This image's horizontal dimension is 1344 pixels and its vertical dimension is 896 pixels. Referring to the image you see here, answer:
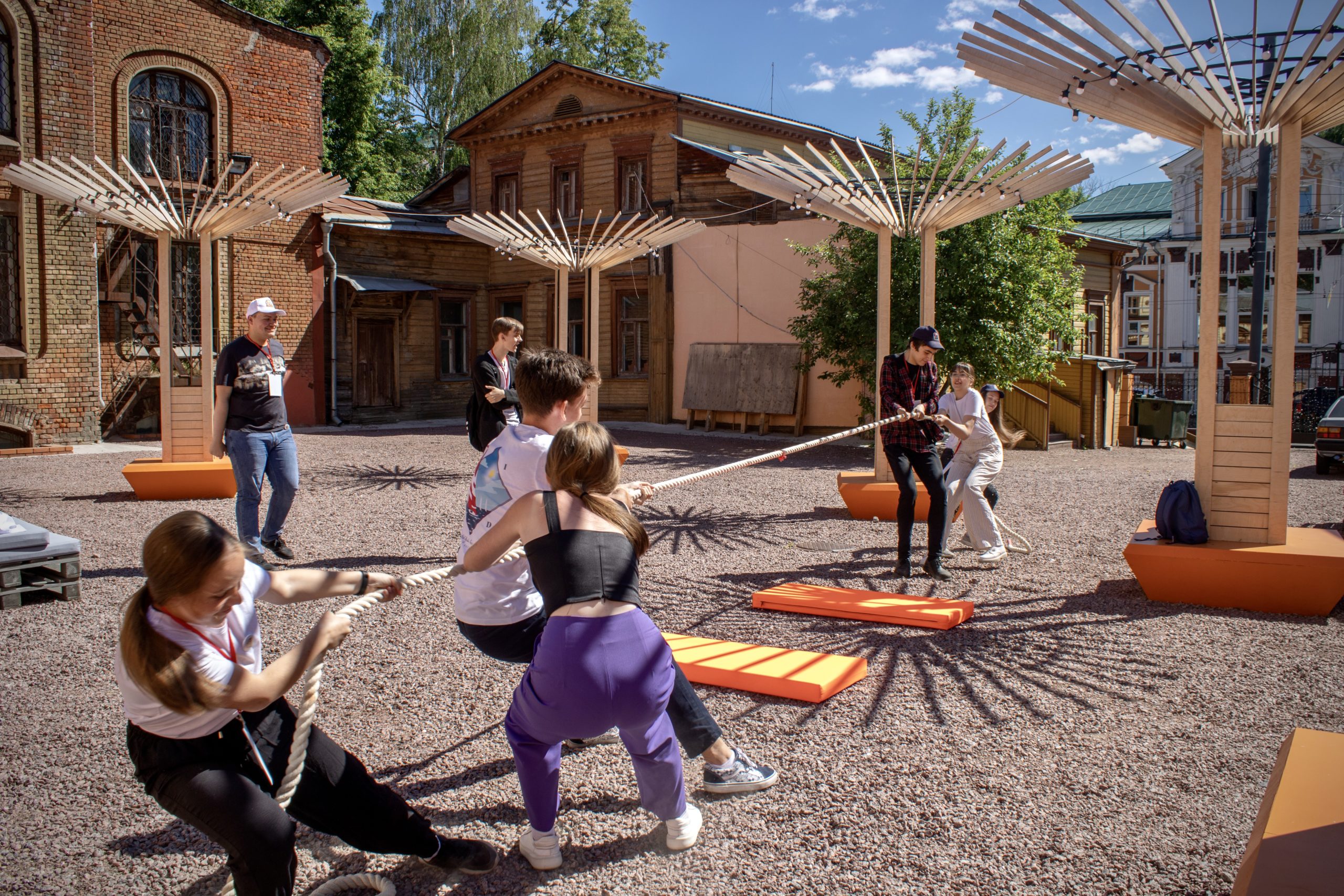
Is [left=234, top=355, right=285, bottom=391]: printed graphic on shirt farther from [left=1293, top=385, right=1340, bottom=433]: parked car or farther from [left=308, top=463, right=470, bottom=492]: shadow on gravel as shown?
[left=1293, top=385, right=1340, bottom=433]: parked car

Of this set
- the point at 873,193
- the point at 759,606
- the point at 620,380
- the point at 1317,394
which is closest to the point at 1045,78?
the point at 873,193

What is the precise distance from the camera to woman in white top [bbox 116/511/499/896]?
2326 mm

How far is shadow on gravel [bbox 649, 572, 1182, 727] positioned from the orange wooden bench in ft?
4.90

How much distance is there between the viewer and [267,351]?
7367 mm

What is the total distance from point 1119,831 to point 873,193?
7094 mm

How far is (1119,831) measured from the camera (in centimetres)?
321

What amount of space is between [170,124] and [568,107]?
920 cm

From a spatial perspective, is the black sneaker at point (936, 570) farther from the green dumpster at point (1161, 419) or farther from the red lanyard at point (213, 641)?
the green dumpster at point (1161, 419)

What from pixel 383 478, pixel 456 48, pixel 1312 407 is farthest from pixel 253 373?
pixel 456 48

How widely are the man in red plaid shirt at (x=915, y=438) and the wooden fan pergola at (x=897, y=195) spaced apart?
5.44ft

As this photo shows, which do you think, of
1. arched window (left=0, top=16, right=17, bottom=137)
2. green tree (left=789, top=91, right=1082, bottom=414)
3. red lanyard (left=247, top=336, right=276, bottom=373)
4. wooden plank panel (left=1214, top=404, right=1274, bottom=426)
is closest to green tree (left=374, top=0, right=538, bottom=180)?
arched window (left=0, top=16, right=17, bottom=137)

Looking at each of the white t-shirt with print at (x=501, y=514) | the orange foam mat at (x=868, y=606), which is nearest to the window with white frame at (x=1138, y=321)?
the orange foam mat at (x=868, y=606)

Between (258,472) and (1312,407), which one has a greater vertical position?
(1312,407)

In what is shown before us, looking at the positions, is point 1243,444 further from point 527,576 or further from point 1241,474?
point 527,576
